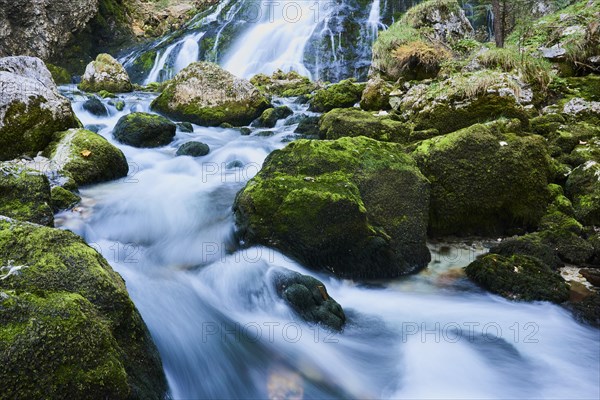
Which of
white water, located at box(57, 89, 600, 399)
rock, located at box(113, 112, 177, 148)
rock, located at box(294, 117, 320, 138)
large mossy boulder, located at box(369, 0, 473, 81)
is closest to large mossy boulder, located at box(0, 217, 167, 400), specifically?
white water, located at box(57, 89, 600, 399)

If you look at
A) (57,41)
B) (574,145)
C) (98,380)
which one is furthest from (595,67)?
(57,41)

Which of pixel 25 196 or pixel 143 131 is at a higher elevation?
pixel 143 131

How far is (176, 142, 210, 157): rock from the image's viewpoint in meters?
9.14

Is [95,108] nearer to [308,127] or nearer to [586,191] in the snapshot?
[308,127]

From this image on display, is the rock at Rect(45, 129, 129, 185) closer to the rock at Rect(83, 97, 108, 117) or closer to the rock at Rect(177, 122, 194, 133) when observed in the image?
the rock at Rect(177, 122, 194, 133)

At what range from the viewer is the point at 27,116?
7.10 meters

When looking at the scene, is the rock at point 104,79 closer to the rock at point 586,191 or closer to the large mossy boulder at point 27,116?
the large mossy boulder at point 27,116

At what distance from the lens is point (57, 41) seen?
23.8 m

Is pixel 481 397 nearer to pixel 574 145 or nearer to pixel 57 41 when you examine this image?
pixel 574 145

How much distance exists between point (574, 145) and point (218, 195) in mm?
6139

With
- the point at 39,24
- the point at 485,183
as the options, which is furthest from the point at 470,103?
the point at 39,24

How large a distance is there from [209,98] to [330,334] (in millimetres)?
9655

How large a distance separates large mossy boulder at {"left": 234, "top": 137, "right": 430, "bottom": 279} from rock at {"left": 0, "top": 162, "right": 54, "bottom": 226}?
2.24m

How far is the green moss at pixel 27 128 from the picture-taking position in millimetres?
6828
